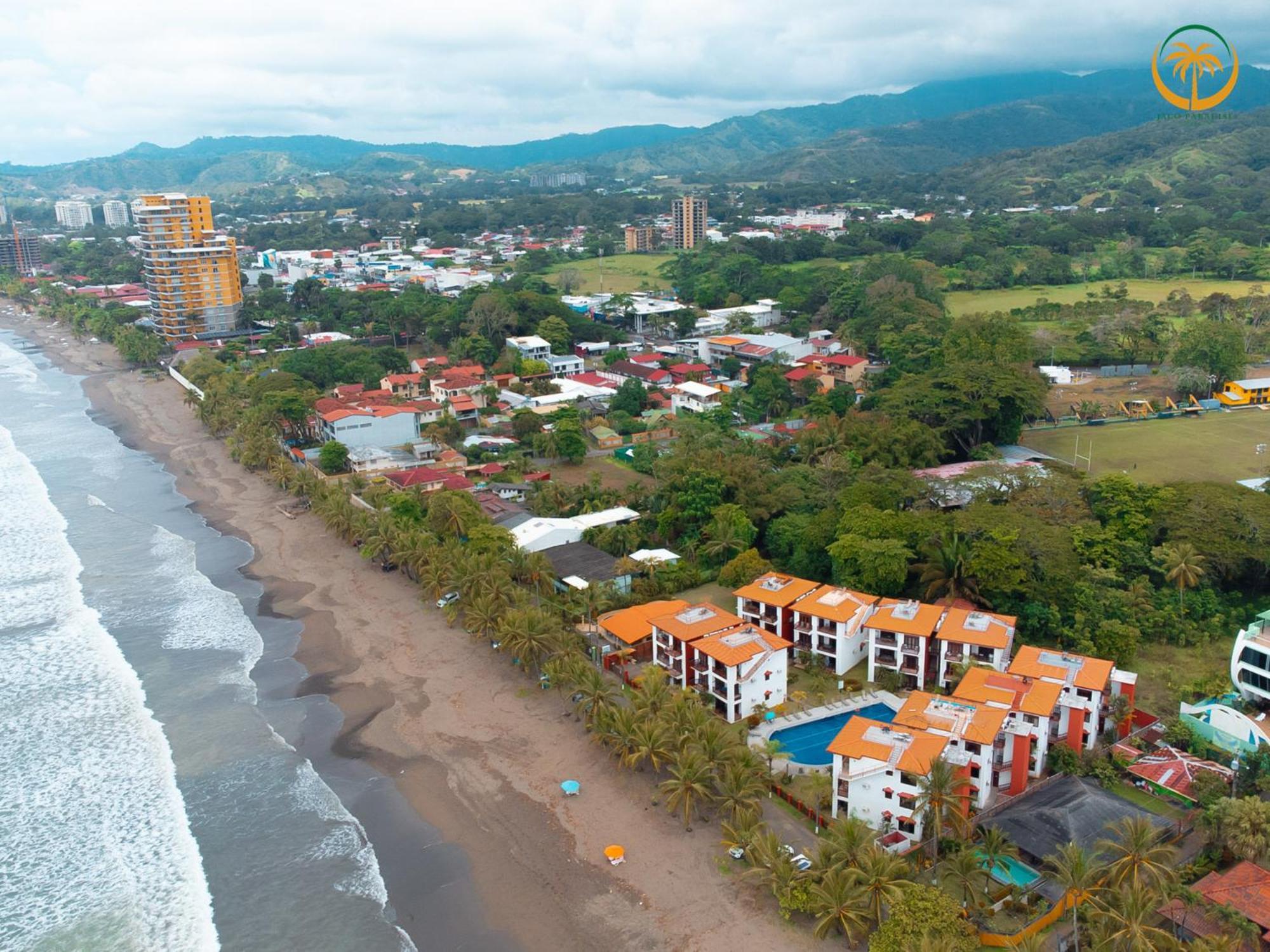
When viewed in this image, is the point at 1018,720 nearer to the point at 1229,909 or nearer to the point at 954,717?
the point at 954,717

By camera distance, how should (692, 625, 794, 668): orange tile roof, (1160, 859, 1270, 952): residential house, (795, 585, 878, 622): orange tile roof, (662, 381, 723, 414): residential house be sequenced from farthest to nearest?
1. (662, 381, 723, 414): residential house
2. (795, 585, 878, 622): orange tile roof
3. (692, 625, 794, 668): orange tile roof
4. (1160, 859, 1270, 952): residential house

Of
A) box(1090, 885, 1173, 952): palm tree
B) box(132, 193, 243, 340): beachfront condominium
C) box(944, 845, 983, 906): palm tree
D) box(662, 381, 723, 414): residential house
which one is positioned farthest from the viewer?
box(132, 193, 243, 340): beachfront condominium

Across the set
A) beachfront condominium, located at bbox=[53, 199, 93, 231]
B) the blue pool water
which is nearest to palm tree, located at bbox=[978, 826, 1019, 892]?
the blue pool water

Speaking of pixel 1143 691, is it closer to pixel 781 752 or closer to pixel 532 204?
pixel 781 752

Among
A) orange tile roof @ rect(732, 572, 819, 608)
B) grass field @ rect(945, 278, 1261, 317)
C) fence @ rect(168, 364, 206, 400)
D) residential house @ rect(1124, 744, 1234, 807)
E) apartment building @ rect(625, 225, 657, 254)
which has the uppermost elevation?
apartment building @ rect(625, 225, 657, 254)

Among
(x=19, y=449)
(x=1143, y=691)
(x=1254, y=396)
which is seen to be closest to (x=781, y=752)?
(x=1143, y=691)

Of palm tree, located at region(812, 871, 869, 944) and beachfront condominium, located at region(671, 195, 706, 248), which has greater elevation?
beachfront condominium, located at region(671, 195, 706, 248)

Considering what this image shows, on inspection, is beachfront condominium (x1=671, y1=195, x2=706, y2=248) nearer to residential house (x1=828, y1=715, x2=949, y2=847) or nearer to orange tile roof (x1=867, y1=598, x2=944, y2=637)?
orange tile roof (x1=867, y1=598, x2=944, y2=637)
